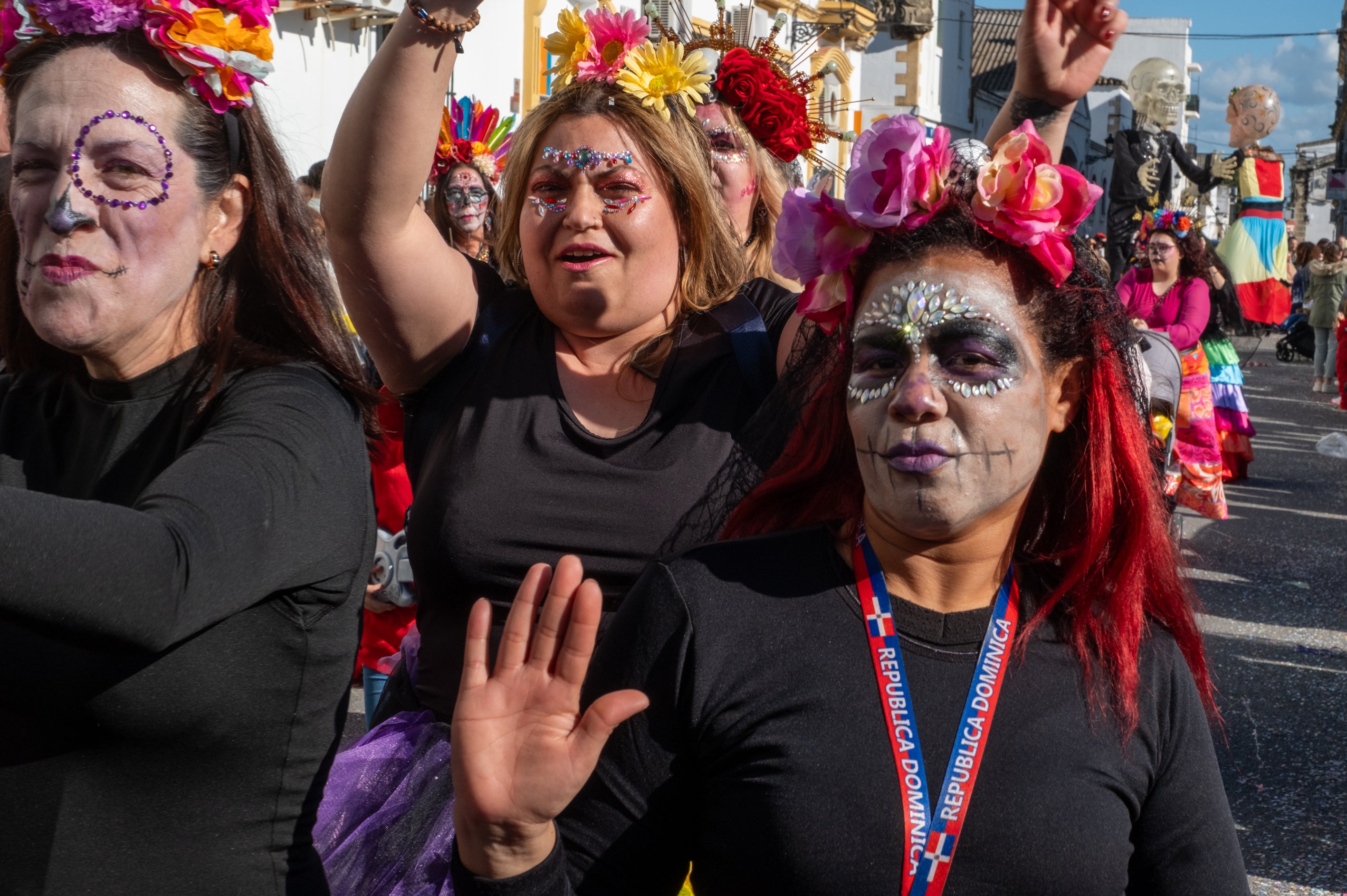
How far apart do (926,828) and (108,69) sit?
4.38 ft

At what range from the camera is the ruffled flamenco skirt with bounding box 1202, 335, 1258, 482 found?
9.35m

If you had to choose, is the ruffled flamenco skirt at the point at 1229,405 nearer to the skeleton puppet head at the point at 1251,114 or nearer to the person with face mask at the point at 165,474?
the skeleton puppet head at the point at 1251,114

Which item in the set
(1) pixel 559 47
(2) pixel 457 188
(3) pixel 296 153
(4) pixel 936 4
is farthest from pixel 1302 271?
(1) pixel 559 47

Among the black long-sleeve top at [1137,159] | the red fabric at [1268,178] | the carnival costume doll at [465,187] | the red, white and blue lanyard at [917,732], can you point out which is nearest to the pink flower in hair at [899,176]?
the red, white and blue lanyard at [917,732]

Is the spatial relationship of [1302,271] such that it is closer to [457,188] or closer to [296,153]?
[296,153]

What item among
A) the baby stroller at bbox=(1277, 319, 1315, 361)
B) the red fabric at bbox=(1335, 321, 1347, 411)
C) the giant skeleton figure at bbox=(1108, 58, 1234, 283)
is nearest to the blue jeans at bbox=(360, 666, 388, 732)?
the giant skeleton figure at bbox=(1108, 58, 1234, 283)

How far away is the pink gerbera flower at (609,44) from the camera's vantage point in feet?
7.70

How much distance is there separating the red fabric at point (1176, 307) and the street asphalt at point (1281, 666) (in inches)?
48.8

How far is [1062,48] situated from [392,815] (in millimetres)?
1516

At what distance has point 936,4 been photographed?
1300 inches

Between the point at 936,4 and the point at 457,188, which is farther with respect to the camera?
the point at 936,4

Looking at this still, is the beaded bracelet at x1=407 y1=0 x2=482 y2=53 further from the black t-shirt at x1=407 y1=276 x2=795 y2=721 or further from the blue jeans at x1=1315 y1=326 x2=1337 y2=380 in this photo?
the blue jeans at x1=1315 y1=326 x2=1337 y2=380

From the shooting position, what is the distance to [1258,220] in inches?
519

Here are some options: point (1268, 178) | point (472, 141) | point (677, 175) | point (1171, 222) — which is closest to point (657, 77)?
point (677, 175)
